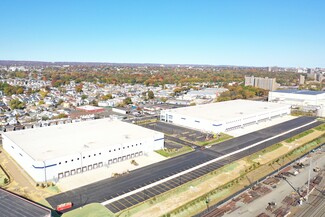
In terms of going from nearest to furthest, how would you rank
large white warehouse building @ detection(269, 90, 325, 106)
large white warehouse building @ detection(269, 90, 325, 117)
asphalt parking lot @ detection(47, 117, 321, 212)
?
1. asphalt parking lot @ detection(47, 117, 321, 212)
2. large white warehouse building @ detection(269, 90, 325, 117)
3. large white warehouse building @ detection(269, 90, 325, 106)

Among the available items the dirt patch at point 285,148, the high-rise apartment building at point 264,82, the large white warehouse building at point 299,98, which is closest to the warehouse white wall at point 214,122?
the dirt patch at point 285,148

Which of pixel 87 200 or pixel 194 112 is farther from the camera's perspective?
pixel 194 112

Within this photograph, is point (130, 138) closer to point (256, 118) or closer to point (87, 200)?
point (87, 200)

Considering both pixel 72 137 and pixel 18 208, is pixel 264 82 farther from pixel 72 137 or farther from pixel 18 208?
pixel 18 208

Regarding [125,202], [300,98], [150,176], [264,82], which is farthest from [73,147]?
[264,82]

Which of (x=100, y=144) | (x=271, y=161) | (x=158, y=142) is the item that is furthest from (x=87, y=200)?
(x=271, y=161)

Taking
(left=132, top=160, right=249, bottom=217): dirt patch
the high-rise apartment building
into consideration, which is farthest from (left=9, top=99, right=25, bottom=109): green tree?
the high-rise apartment building

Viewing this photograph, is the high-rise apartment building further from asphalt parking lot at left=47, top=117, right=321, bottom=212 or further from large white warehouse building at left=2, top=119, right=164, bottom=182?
large white warehouse building at left=2, top=119, right=164, bottom=182

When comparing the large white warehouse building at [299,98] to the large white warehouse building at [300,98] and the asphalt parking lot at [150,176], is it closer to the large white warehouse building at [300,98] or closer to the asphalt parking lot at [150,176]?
the large white warehouse building at [300,98]
